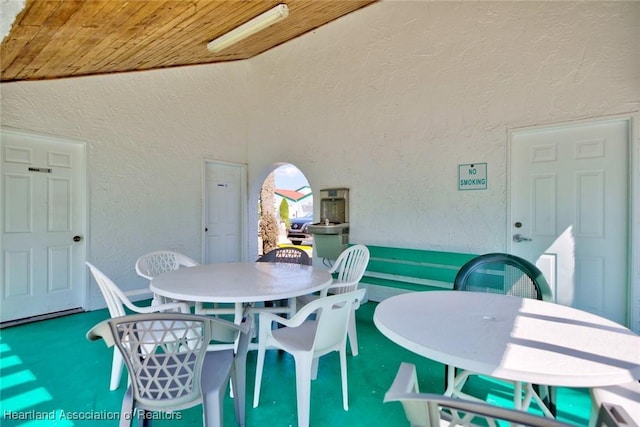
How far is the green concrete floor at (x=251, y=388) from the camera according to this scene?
6.47ft

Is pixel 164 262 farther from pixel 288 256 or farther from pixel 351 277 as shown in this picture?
pixel 351 277

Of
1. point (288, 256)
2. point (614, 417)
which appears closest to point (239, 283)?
point (288, 256)

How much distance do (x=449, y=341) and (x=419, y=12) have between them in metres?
4.16

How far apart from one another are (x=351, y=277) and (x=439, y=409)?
1.97 metres

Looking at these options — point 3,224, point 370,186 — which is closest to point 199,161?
point 3,224

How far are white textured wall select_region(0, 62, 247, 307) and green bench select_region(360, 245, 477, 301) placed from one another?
294cm

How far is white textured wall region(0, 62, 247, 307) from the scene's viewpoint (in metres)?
3.91

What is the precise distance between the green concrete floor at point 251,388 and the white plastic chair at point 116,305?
5.4 inches

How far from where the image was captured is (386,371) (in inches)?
100.0

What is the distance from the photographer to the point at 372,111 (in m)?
4.53

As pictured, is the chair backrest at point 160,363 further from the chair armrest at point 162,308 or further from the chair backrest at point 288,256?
the chair backrest at point 288,256

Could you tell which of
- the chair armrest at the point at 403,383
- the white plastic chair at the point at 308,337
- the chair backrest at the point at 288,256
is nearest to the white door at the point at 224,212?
the chair backrest at the point at 288,256

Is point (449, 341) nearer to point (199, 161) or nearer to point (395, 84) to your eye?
point (395, 84)

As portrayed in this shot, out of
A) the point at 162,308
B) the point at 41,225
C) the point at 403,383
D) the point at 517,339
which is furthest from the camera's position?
the point at 41,225
